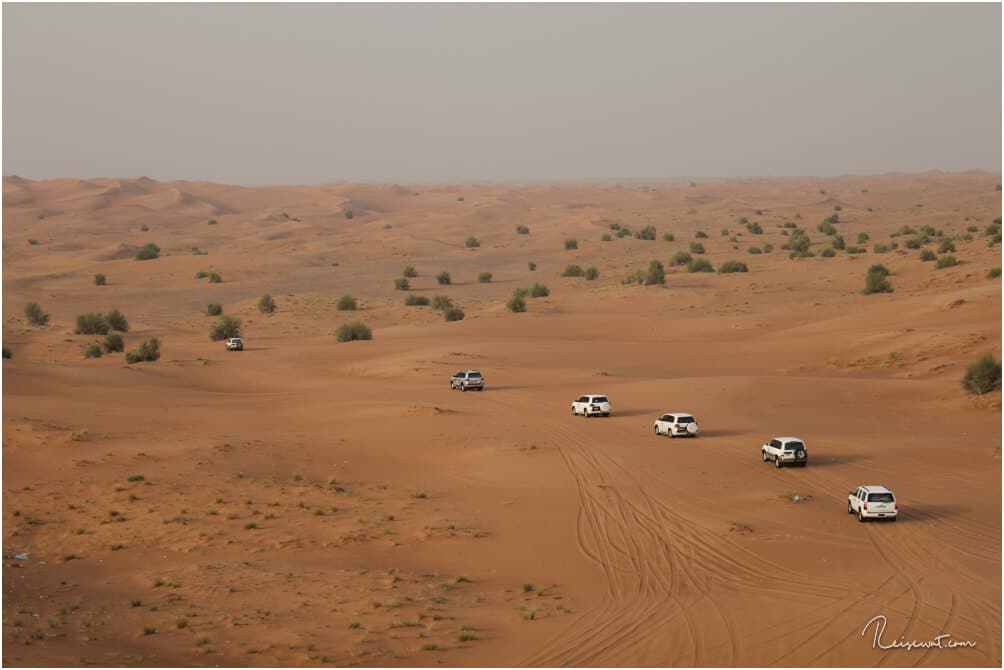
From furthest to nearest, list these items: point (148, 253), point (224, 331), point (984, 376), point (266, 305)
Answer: point (148, 253) → point (266, 305) → point (224, 331) → point (984, 376)

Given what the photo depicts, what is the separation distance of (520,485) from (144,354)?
95.0 ft

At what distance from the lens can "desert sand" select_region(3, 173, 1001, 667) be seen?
55.5ft

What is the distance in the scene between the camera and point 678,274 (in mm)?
80938

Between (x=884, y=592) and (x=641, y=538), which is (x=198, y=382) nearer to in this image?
(x=641, y=538)

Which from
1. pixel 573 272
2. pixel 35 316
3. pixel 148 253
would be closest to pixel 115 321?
pixel 35 316

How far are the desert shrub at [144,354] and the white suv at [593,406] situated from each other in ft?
Answer: 77.6

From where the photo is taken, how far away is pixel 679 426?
3259cm

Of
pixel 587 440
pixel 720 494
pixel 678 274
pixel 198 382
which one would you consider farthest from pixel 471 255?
pixel 720 494

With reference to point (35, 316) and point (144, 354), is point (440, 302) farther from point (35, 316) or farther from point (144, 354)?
point (144, 354)

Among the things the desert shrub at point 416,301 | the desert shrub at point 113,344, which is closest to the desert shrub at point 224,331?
the desert shrub at point 113,344

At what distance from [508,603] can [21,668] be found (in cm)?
797

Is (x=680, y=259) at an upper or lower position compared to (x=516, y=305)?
upper

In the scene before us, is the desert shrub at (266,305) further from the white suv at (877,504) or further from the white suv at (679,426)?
the white suv at (877,504)

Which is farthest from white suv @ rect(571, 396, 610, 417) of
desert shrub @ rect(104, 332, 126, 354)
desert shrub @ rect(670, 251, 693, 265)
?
desert shrub @ rect(670, 251, 693, 265)
